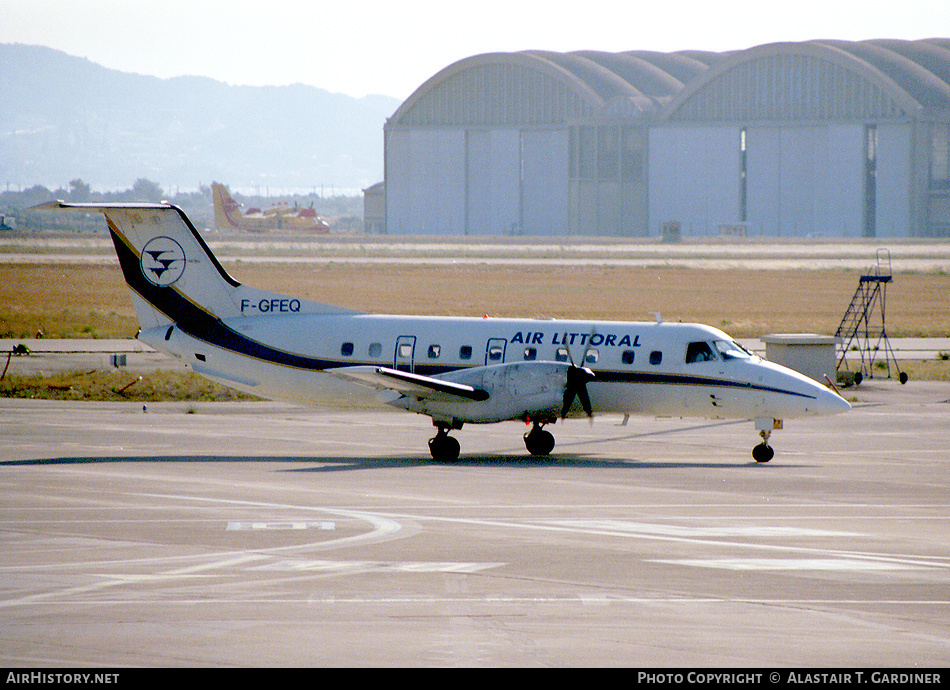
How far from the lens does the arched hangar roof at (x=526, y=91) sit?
152438 millimetres

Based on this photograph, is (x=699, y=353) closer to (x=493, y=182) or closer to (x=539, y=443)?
(x=539, y=443)

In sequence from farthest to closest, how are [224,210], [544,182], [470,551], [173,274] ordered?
[224,210]
[544,182]
[173,274]
[470,551]

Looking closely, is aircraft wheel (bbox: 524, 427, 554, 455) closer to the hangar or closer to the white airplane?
the white airplane

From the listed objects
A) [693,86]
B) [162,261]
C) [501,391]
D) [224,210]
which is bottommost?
[501,391]

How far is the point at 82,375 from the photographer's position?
39312 millimetres

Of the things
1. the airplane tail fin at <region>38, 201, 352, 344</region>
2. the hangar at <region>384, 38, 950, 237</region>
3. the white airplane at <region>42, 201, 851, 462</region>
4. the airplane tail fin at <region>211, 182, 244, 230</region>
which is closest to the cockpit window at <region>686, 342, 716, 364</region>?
the white airplane at <region>42, 201, 851, 462</region>

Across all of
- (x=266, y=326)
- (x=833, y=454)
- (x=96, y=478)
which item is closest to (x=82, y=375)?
(x=266, y=326)

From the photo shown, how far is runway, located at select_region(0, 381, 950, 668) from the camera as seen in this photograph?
38.0ft

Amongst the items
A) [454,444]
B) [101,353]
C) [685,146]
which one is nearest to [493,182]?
[685,146]

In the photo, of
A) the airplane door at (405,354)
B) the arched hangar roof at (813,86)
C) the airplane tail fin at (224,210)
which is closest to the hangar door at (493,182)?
the arched hangar roof at (813,86)

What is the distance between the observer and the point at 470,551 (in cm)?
1623

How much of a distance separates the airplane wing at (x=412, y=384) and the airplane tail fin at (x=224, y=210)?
146394 millimetres

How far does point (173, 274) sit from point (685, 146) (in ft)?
390

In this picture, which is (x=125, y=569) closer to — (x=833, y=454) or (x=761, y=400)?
(x=761, y=400)
